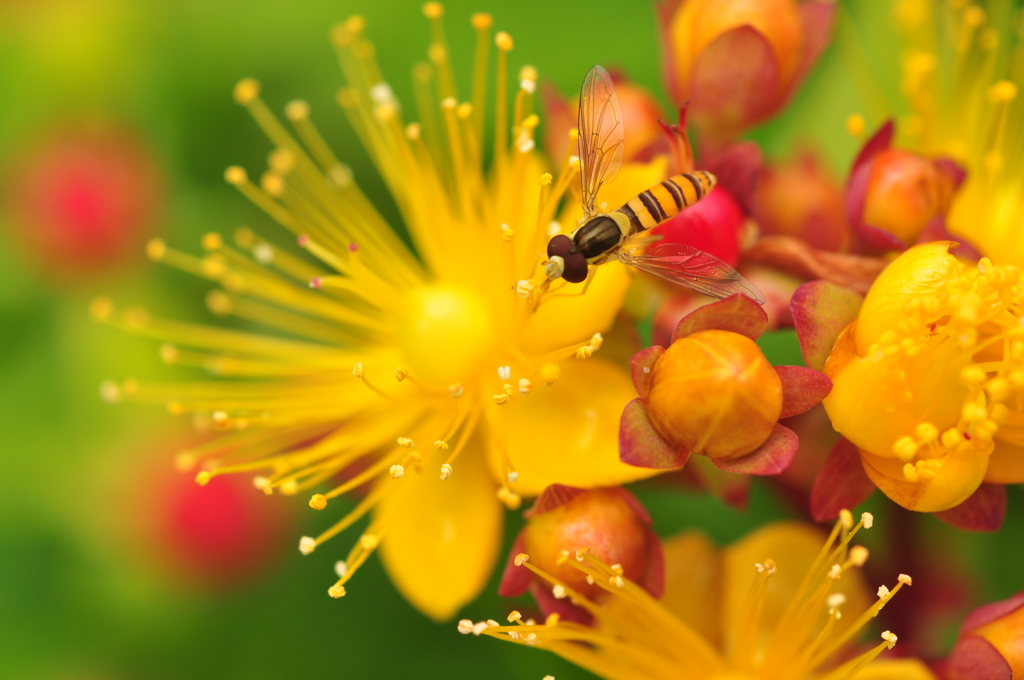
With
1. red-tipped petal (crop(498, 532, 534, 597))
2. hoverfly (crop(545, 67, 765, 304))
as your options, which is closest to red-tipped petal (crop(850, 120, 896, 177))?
hoverfly (crop(545, 67, 765, 304))

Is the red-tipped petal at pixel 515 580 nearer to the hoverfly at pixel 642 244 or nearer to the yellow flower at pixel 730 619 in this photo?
the yellow flower at pixel 730 619

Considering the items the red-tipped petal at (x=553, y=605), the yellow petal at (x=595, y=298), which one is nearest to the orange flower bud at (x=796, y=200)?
the yellow petal at (x=595, y=298)

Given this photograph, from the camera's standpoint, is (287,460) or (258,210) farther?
(258,210)

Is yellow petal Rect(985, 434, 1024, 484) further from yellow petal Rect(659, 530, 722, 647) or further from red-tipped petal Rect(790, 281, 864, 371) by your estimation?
yellow petal Rect(659, 530, 722, 647)

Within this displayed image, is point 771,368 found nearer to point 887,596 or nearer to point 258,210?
point 887,596

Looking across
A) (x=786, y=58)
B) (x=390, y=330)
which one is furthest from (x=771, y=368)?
(x=390, y=330)

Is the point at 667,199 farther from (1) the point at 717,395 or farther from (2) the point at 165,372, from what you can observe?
(2) the point at 165,372

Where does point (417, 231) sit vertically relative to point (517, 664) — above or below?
above
